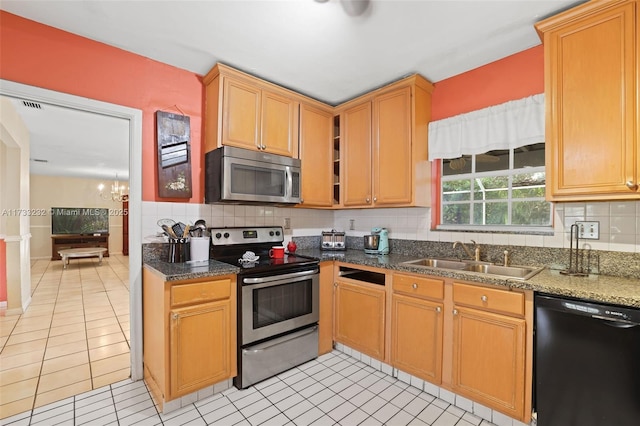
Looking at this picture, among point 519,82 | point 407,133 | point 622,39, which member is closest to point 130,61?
point 407,133

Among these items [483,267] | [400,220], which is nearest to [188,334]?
[400,220]

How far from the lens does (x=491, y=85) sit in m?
2.37

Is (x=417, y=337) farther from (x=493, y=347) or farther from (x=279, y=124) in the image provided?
(x=279, y=124)

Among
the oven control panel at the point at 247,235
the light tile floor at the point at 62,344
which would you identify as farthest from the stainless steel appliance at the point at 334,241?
the light tile floor at the point at 62,344

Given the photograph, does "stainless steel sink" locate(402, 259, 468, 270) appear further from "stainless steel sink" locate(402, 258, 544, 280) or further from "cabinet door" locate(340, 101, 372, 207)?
"cabinet door" locate(340, 101, 372, 207)

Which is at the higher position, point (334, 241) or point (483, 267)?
point (334, 241)

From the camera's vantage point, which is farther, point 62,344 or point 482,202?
point 62,344

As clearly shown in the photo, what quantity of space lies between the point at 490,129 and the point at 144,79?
2.77 meters

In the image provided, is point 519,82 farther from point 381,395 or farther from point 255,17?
point 381,395

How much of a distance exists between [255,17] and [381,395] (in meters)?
2.64

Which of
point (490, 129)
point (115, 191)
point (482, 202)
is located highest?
point (490, 129)

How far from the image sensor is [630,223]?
5.85 ft

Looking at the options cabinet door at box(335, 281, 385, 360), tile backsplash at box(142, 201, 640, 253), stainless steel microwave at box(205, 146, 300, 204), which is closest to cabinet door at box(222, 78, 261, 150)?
stainless steel microwave at box(205, 146, 300, 204)

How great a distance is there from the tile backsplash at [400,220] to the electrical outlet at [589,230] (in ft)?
0.08
